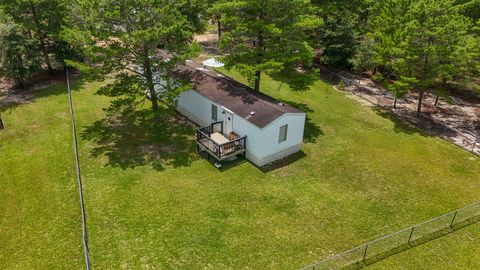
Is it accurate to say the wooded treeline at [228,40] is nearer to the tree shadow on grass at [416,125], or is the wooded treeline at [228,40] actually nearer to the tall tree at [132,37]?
the tall tree at [132,37]

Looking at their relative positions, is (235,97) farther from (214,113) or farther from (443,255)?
(443,255)

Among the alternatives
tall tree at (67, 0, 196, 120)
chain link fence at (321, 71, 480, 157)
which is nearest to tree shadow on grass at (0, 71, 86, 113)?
tall tree at (67, 0, 196, 120)

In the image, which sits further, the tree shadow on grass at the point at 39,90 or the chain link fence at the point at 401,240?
the tree shadow on grass at the point at 39,90

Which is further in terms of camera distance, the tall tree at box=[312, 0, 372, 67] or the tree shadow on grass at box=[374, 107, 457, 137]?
the tall tree at box=[312, 0, 372, 67]

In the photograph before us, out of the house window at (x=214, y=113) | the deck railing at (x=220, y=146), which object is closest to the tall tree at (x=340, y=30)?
the house window at (x=214, y=113)

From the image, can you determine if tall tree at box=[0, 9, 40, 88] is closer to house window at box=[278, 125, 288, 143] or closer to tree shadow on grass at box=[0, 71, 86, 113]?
tree shadow on grass at box=[0, 71, 86, 113]

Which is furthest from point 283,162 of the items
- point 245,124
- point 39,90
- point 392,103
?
point 39,90

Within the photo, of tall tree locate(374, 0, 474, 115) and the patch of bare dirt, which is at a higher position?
tall tree locate(374, 0, 474, 115)
